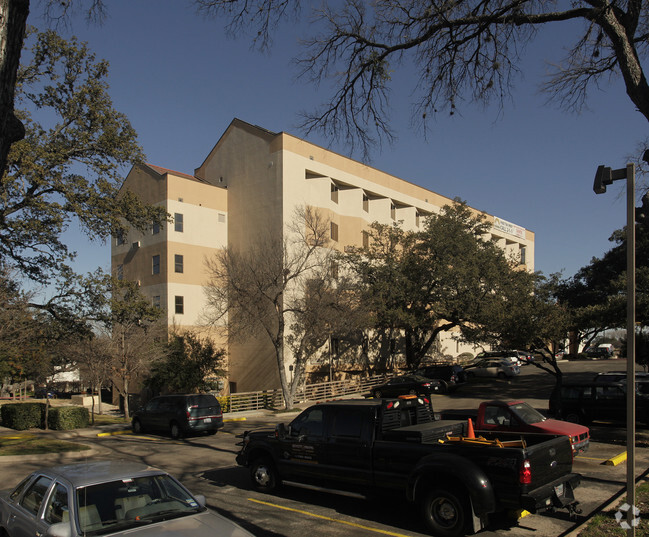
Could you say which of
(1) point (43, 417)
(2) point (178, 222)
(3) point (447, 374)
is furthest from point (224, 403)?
(3) point (447, 374)

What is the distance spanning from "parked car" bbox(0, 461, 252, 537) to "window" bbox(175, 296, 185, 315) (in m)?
32.5

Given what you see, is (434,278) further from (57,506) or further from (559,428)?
(57,506)

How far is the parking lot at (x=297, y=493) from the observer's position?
316 inches

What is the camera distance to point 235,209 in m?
40.0

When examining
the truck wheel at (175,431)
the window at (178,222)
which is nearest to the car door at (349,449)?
the truck wheel at (175,431)

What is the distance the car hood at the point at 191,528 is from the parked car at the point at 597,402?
16.2 m

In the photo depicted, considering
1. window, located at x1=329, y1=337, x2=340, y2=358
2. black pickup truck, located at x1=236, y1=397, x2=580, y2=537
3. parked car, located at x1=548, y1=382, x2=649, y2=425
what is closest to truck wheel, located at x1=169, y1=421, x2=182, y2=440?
black pickup truck, located at x1=236, y1=397, x2=580, y2=537

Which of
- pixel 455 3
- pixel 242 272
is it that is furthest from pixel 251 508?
pixel 242 272

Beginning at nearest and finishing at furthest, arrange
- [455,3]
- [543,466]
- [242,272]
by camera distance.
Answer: [543,466]
[455,3]
[242,272]

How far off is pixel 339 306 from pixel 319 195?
10.7m

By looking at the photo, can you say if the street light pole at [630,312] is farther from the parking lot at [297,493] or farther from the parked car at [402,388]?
the parked car at [402,388]

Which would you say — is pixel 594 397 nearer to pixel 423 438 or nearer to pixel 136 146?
pixel 423 438

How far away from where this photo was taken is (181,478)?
1177cm

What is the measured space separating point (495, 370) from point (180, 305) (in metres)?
24.1
